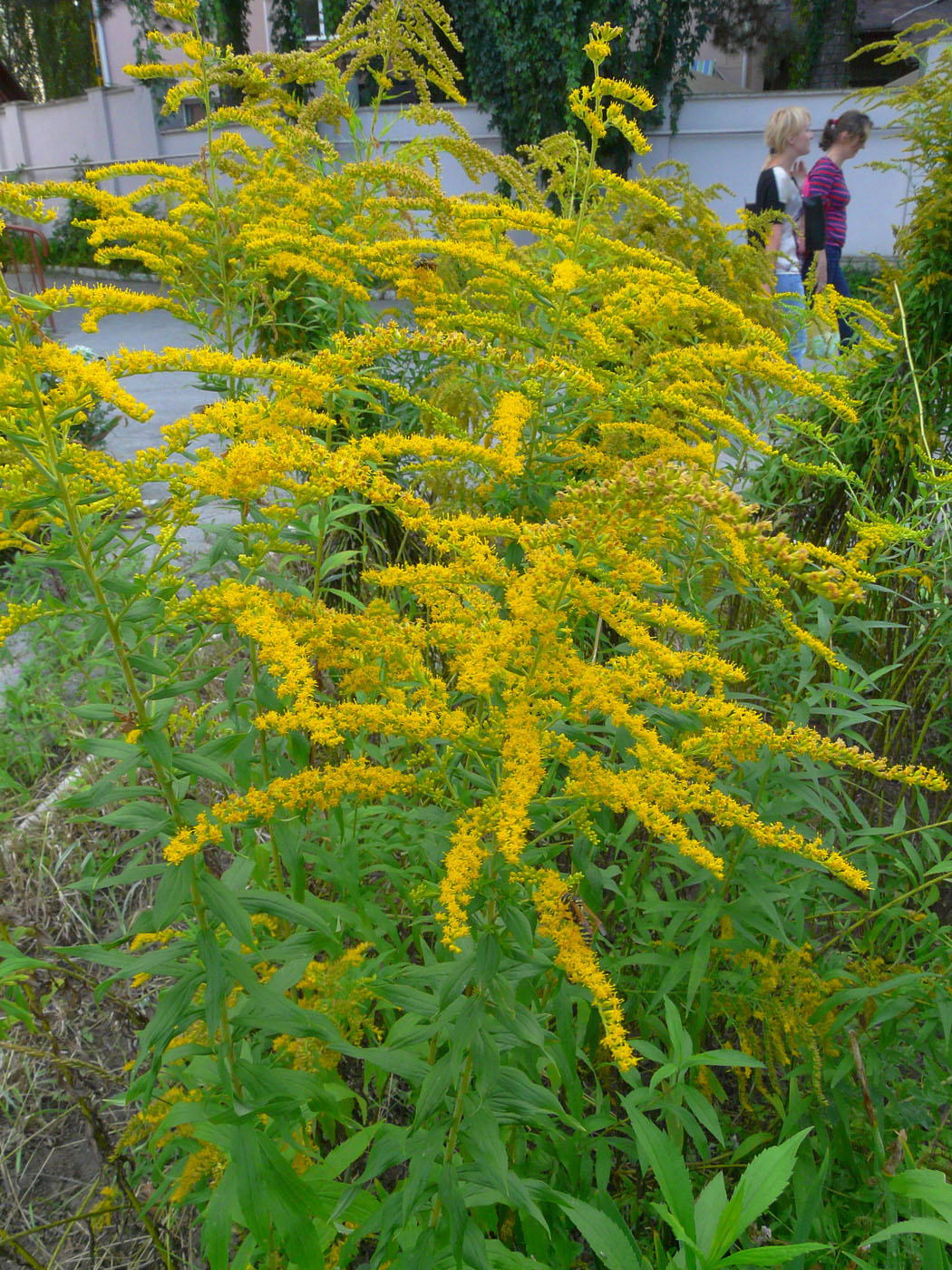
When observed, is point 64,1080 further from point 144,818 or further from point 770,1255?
point 770,1255

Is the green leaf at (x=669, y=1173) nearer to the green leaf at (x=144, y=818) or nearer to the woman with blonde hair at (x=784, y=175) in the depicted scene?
the green leaf at (x=144, y=818)

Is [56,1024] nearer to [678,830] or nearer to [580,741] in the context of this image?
[580,741]

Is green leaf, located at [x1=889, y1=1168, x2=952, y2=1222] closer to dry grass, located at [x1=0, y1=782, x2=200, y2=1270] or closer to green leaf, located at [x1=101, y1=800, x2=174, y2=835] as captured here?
green leaf, located at [x1=101, y1=800, x2=174, y2=835]

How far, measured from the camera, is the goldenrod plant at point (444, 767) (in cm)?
141

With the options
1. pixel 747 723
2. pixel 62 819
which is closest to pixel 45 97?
pixel 62 819

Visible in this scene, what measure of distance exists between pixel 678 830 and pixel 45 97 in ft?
113

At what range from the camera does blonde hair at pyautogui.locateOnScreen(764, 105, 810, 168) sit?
6.29 meters

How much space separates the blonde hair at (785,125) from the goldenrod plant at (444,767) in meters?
4.77

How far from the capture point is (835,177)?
6.68 meters

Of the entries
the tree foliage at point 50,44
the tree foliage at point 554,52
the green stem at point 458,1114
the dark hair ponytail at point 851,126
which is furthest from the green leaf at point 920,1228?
the tree foliage at point 50,44

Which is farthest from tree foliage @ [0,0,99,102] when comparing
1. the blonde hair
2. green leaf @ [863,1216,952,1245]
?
green leaf @ [863,1216,952,1245]

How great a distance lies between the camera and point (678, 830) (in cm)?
132

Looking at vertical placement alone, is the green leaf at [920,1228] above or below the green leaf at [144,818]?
below

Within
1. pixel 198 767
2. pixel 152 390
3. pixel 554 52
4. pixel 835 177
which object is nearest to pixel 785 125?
pixel 835 177
